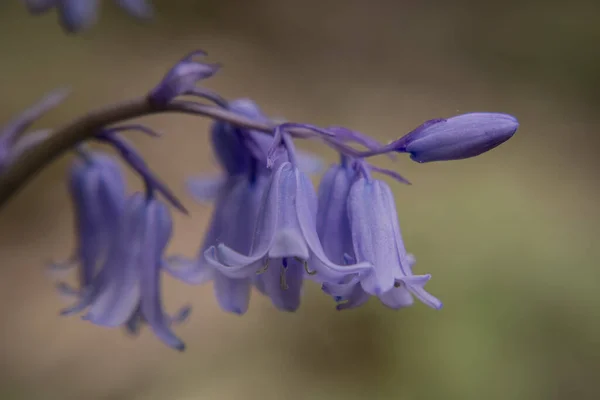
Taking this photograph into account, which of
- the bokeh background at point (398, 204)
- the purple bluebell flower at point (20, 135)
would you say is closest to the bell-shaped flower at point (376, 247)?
the purple bluebell flower at point (20, 135)

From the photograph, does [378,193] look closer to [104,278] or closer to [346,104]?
[104,278]

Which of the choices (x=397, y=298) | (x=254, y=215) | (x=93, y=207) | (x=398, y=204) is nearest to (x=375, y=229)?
(x=397, y=298)

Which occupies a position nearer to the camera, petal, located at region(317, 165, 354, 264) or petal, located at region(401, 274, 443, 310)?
petal, located at region(401, 274, 443, 310)

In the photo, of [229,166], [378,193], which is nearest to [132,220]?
[229,166]

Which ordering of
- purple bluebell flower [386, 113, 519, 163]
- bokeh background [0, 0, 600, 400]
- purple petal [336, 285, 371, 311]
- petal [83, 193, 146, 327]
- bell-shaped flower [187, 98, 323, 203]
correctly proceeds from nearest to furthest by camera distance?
purple bluebell flower [386, 113, 519, 163]
purple petal [336, 285, 371, 311]
bell-shaped flower [187, 98, 323, 203]
petal [83, 193, 146, 327]
bokeh background [0, 0, 600, 400]

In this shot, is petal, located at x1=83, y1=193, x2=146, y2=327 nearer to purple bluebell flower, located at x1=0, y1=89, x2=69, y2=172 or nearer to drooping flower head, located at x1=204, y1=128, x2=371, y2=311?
purple bluebell flower, located at x1=0, y1=89, x2=69, y2=172

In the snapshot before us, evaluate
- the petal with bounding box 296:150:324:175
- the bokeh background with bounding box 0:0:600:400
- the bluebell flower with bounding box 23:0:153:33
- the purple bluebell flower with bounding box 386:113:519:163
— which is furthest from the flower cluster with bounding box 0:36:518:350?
the bokeh background with bounding box 0:0:600:400

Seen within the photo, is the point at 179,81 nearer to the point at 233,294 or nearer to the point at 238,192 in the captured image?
the point at 238,192

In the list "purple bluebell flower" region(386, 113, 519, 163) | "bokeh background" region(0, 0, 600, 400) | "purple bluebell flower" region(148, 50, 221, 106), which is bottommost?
"bokeh background" region(0, 0, 600, 400)
